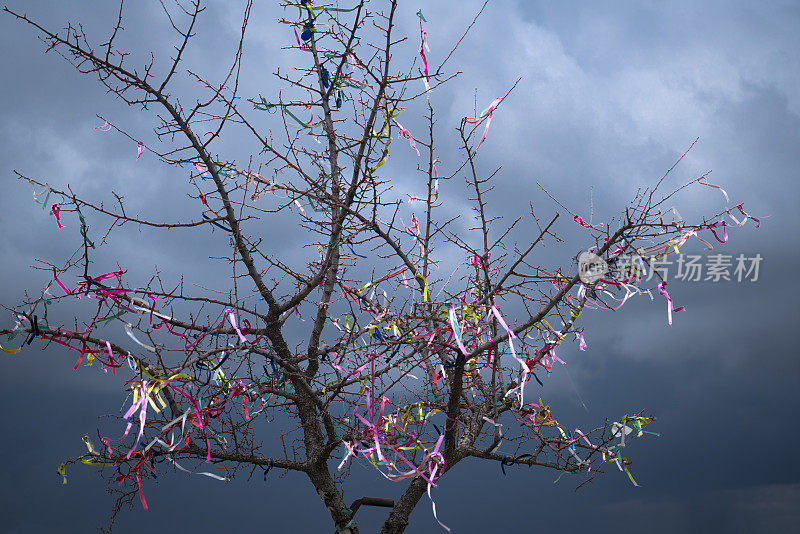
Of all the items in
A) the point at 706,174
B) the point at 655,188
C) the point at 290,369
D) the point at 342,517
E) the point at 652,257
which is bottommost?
the point at 342,517

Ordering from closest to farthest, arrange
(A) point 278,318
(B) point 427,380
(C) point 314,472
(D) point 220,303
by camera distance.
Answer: (D) point 220,303, (A) point 278,318, (C) point 314,472, (B) point 427,380

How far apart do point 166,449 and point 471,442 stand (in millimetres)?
2148

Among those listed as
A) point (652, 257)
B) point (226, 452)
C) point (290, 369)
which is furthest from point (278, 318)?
point (652, 257)

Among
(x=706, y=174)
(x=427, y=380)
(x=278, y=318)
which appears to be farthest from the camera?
(x=427, y=380)

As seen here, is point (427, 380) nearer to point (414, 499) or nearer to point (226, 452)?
point (414, 499)

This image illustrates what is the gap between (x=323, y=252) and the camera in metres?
4.96

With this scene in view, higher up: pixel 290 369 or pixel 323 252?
pixel 323 252

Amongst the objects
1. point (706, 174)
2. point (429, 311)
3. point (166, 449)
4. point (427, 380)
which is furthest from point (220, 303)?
point (706, 174)

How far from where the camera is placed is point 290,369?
165 inches

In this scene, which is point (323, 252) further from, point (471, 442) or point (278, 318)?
point (471, 442)

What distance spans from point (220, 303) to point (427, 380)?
183 centimetres

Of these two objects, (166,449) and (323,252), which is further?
(323,252)

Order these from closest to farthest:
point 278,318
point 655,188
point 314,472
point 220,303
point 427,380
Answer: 1. point 655,188
2. point 220,303
3. point 278,318
4. point 314,472
5. point 427,380

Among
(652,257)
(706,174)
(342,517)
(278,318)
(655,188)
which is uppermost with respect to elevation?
(706,174)
